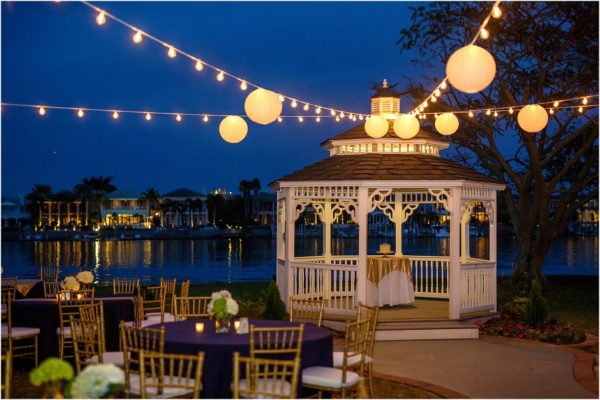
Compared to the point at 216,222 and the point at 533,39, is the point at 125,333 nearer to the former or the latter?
the point at 533,39

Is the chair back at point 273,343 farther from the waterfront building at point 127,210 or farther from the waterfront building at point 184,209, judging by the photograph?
the waterfront building at point 127,210

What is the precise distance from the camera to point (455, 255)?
14305 mm

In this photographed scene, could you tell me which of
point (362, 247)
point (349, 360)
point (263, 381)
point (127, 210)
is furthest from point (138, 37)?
point (127, 210)

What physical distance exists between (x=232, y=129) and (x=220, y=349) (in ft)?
21.1

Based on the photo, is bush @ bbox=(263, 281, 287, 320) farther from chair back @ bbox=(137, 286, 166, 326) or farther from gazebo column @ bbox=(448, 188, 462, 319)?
gazebo column @ bbox=(448, 188, 462, 319)

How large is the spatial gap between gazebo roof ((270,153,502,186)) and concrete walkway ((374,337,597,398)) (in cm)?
297

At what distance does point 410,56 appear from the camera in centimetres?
2473

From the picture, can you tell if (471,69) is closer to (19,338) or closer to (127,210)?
(19,338)

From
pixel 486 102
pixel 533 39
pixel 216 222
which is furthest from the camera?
pixel 216 222

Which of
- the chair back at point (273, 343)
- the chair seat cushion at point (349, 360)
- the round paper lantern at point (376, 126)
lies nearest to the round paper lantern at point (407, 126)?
the round paper lantern at point (376, 126)

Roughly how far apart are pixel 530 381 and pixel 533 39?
15098 millimetres

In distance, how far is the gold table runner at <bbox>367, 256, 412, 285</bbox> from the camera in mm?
15875

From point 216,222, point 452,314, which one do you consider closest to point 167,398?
point 452,314

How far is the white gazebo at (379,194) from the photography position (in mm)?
14258
